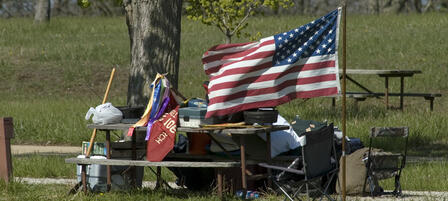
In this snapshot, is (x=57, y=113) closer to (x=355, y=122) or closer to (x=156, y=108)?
(x=355, y=122)

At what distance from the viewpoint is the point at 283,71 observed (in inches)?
415

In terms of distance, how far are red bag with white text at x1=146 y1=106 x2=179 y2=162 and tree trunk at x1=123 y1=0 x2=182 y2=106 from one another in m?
3.49

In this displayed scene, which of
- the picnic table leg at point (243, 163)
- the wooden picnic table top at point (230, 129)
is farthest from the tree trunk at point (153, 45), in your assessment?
the picnic table leg at point (243, 163)

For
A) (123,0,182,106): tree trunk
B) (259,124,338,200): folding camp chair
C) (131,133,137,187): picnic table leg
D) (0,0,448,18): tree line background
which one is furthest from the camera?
(0,0,448,18): tree line background

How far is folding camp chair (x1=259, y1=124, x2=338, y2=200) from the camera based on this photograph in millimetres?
9609

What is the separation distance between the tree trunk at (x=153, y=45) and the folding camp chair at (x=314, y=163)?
13.1 feet

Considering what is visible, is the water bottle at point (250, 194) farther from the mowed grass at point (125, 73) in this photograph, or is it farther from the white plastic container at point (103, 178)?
the mowed grass at point (125, 73)

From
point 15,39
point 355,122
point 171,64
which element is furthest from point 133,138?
point 15,39

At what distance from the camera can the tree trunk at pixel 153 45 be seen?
13.9 m

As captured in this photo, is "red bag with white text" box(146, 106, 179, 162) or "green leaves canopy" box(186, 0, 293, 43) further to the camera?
"green leaves canopy" box(186, 0, 293, 43)

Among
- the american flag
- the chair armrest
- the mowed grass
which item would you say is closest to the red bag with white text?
the american flag

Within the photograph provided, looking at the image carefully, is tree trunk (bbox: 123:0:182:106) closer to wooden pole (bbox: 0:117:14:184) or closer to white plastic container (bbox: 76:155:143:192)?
wooden pole (bbox: 0:117:14:184)

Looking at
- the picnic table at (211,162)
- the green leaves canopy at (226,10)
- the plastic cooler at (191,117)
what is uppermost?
the green leaves canopy at (226,10)

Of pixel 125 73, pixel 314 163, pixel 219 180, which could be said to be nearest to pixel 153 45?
pixel 219 180
